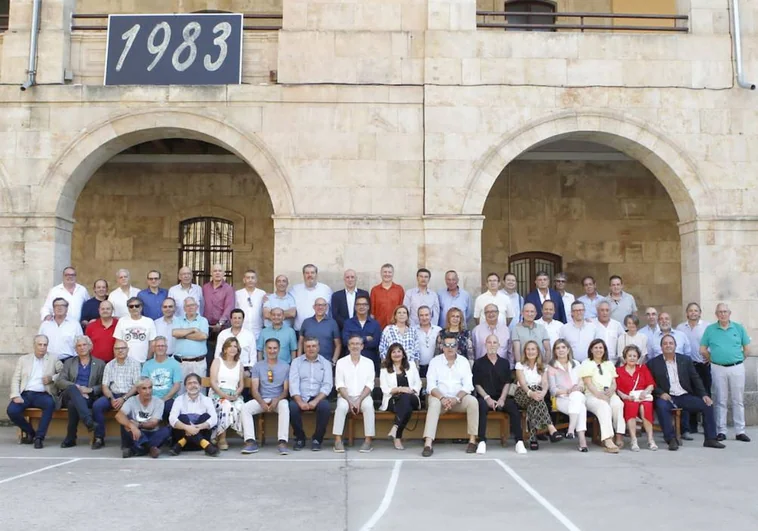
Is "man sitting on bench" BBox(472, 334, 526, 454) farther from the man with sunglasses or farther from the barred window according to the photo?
the barred window

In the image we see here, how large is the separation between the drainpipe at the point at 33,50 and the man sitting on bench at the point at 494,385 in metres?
7.28

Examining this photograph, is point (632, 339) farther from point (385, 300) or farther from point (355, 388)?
point (355, 388)

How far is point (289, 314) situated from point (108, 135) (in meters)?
3.80

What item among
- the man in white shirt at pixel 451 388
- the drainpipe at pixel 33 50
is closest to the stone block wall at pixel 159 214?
the drainpipe at pixel 33 50

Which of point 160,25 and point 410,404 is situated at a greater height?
point 160,25

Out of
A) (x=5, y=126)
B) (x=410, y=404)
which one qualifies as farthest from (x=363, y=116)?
(x=5, y=126)

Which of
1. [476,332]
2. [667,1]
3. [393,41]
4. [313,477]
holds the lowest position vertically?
[313,477]

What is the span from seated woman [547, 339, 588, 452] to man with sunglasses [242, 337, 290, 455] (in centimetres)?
311

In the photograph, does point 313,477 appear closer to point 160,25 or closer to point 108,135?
point 108,135

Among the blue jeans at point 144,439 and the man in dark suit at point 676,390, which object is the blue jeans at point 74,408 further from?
the man in dark suit at point 676,390

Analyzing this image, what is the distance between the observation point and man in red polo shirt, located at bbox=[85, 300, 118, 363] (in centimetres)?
934

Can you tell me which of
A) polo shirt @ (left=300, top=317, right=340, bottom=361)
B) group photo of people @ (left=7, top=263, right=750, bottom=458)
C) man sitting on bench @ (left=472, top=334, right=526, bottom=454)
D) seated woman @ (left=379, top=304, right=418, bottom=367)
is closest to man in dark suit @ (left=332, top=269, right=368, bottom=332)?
group photo of people @ (left=7, top=263, right=750, bottom=458)

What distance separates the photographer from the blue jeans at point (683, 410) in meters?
8.98

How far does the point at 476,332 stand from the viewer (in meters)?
9.55
